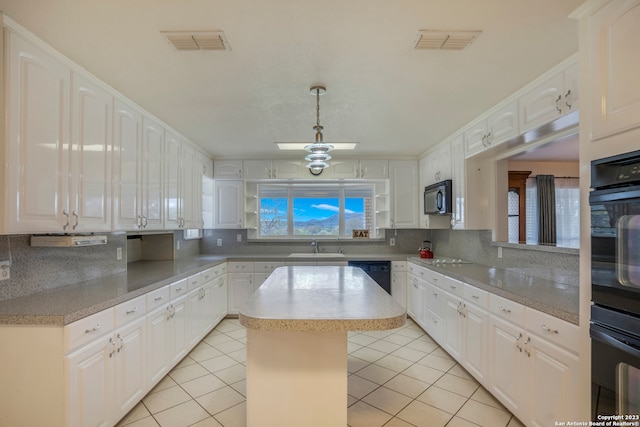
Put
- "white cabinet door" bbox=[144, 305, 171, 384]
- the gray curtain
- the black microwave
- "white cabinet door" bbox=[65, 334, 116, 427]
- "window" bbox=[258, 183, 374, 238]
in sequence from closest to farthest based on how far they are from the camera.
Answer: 1. "white cabinet door" bbox=[65, 334, 116, 427]
2. "white cabinet door" bbox=[144, 305, 171, 384]
3. the black microwave
4. the gray curtain
5. "window" bbox=[258, 183, 374, 238]

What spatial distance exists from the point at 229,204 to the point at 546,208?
507cm

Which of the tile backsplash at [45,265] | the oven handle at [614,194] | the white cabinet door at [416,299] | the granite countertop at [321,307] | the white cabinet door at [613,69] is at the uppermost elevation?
the white cabinet door at [613,69]

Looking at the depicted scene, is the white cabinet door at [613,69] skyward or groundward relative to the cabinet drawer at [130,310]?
skyward

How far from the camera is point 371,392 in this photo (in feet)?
8.29

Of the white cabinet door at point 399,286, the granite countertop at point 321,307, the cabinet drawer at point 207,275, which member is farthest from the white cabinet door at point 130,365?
the white cabinet door at point 399,286

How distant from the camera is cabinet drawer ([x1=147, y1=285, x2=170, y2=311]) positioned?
2.43 meters

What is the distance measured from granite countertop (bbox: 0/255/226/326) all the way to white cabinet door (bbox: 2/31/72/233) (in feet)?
1.41

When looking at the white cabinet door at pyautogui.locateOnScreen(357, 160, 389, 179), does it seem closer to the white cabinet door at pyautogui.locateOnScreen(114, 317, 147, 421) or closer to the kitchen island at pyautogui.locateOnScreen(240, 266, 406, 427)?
the kitchen island at pyautogui.locateOnScreen(240, 266, 406, 427)

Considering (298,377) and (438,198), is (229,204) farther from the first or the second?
(298,377)

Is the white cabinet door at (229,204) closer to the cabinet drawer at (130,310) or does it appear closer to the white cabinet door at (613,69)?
the cabinet drawer at (130,310)

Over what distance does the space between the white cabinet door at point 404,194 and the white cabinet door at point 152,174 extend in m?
3.19

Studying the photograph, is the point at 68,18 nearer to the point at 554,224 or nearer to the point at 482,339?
the point at 482,339

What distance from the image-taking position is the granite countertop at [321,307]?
1.43m

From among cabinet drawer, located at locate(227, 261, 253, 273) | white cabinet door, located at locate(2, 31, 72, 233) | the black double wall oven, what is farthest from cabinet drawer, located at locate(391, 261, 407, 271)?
white cabinet door, located at locate(2, 31, 72, 233)
